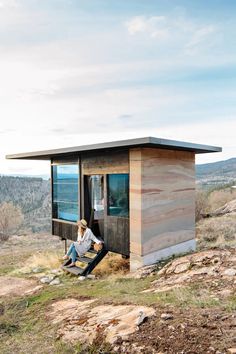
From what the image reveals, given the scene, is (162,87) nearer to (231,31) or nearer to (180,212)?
(231,31)

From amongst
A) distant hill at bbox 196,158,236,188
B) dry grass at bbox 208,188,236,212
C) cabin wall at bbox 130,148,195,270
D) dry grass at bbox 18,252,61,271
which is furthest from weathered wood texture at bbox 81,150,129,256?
distant hill at bbox 196,158,236,188

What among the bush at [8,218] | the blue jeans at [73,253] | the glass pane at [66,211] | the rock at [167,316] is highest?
the glass pane at [66,211]

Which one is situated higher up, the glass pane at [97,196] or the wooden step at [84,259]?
the glass pane at [97,196]

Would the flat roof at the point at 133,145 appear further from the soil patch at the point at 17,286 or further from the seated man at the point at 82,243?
the soil patch at the point at 17,286

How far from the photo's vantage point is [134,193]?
6555 mm

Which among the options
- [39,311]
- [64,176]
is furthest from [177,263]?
[64,176]

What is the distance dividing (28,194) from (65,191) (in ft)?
142

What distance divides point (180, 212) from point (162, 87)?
4.87 metres

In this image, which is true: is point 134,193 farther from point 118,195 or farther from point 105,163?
point 105,163

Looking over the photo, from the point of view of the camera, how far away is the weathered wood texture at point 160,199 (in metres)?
6.47

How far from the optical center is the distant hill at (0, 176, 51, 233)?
4134cm

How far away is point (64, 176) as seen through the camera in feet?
28.3

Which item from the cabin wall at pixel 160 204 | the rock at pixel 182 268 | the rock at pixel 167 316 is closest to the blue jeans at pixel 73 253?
the cabin wall at pixel 160 204

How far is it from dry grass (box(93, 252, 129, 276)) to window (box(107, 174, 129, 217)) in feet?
4.58
